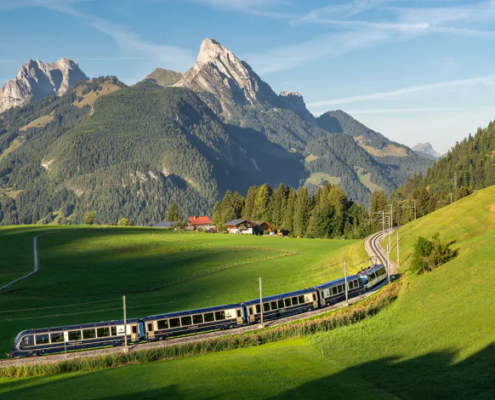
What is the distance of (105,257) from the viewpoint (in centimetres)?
12719

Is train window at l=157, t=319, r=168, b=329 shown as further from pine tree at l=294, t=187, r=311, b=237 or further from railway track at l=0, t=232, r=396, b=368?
pine tree at l=294, t=187, r=311, b=237

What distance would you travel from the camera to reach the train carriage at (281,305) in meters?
62.5

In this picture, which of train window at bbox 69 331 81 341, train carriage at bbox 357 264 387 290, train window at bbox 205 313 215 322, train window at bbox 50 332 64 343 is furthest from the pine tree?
train window at bbox 50 332 64 343

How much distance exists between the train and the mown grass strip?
4213 millimetres

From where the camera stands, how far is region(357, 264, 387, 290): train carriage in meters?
75.4

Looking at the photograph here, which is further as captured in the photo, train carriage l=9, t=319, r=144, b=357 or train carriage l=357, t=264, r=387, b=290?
train carriage l=357, t=264, r=387, b=290

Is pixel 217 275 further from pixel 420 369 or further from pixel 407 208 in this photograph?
pixel 407 208

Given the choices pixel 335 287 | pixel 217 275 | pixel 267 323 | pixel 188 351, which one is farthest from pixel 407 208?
pixel 188 351

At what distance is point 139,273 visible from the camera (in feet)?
359

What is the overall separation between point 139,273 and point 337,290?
2127 inches

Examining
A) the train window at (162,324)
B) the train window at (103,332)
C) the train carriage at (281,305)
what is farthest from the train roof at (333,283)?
the train window at (103,332)

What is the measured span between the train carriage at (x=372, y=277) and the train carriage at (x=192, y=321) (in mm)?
23608

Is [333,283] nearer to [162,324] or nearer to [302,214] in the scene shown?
[162,324]

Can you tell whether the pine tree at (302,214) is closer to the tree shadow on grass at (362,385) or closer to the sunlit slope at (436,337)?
the sunlit slope at (436,337)
